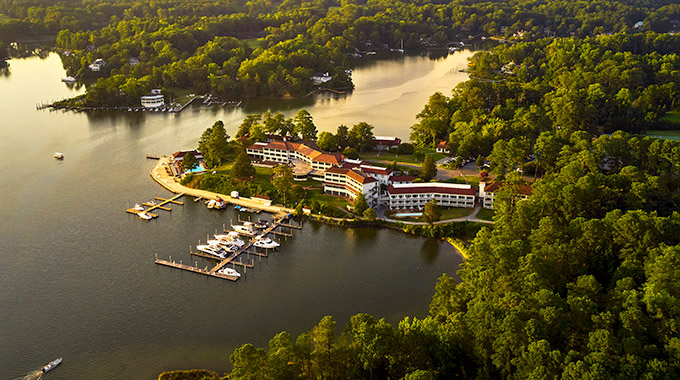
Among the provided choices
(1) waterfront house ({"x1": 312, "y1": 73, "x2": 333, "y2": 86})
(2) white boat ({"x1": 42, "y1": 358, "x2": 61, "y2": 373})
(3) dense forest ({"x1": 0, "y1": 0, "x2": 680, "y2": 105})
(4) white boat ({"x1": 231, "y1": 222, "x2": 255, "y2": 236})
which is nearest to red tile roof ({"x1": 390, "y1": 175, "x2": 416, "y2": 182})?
(4) white boat ({"x1": 231, "y1": 222, "x2": 255, "y2": 236})

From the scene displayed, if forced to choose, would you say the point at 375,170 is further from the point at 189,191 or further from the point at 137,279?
the point at 137,279

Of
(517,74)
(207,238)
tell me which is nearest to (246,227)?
(207,238)

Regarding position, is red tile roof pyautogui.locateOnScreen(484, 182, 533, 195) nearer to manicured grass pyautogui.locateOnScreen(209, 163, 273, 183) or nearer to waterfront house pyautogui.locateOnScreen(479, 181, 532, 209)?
waterfront house pyautogui.locateOnScreen(479, 181, 532, 209)

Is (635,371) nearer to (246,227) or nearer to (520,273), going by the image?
(520,273)

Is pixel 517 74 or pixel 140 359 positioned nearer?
pixel 140 359

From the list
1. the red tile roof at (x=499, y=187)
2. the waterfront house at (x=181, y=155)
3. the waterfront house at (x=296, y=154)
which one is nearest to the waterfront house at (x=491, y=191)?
the red tile roof at (x=499, y=187)

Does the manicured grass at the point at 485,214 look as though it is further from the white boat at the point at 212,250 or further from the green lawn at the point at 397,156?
the white boat at the point at 212,250
